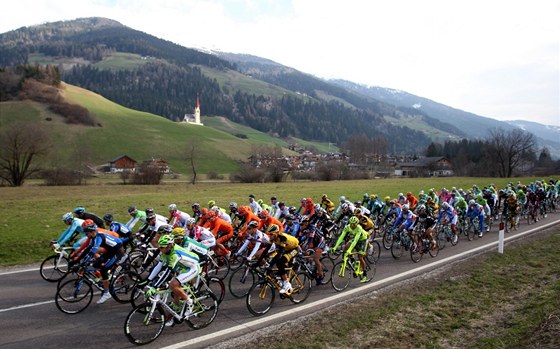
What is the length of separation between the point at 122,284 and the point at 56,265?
3.05m

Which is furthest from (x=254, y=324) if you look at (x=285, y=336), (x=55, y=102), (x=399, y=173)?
(x=55, y=102)

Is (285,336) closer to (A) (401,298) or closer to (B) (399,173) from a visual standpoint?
(A) (401,298)

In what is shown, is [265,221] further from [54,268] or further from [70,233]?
[54,268]

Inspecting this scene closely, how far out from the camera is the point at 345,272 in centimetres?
1176

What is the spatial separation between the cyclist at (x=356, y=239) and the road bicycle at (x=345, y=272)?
0.41 ft

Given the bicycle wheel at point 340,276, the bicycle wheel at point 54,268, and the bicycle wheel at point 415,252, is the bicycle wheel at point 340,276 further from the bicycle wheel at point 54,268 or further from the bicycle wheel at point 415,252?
the bicycle wheel at point 54,268

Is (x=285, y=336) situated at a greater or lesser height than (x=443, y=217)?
lesser

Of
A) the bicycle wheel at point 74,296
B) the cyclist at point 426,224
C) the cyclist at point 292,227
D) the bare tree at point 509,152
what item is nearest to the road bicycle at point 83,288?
the bicycle wheel at point 74,296

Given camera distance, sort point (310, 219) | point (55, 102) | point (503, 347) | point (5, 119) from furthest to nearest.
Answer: point (55, 102)
point (5, 119)
point (310, 219)
point (503, 347)

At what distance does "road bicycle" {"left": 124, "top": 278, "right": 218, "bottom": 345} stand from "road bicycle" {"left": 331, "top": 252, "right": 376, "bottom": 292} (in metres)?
4.26

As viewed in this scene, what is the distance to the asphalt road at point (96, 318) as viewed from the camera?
25.6 feet

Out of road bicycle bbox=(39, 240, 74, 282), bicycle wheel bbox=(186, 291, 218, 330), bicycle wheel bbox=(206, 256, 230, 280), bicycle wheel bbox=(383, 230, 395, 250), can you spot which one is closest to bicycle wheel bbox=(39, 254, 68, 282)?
road bicycle bbox=(39, 240, 74, 282)

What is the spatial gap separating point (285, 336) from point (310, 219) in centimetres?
589

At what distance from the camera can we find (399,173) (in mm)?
105938
